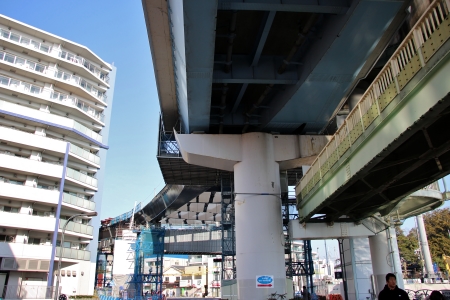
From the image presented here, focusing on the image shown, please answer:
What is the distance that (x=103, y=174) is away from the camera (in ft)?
144

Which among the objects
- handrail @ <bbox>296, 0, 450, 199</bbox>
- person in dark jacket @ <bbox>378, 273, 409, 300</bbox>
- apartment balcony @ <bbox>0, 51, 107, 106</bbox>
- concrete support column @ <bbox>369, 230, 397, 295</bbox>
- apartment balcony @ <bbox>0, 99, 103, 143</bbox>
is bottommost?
person in dark jacket @ <bbox>378, 273, 409, 300</bbox>

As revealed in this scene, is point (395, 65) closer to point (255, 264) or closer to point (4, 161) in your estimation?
point (255, 264)

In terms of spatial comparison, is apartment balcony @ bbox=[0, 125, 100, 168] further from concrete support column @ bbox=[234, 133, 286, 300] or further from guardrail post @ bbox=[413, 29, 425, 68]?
guardrail post @ bbox=[413, 29, 425, 68]

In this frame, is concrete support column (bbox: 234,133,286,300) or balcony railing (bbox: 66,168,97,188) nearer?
concrete support column (bbox: 234,133,286,300)

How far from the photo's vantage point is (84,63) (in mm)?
43531

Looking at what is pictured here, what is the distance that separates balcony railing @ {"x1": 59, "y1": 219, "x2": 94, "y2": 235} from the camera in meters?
36.4

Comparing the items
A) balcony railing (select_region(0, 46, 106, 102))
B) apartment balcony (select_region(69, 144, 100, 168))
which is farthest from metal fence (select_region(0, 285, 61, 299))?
balcony railing (select_region(0, 46, 106, 102))

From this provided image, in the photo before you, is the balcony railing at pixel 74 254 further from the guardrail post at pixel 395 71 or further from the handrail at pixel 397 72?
the guardrail post at pixel 395 71

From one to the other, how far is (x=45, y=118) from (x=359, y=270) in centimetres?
3084

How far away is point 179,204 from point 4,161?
1707 cm

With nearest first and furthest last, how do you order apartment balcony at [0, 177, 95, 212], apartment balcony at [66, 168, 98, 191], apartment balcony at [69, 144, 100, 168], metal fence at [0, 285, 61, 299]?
metal fence at [0, 285, 61, 299], apartment balcony at [0, 177, 95, 212], apartment balcony at [66, 168, 98, 191], apartment balcony at [69, 144, 100, 168]

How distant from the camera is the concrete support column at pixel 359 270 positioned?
22.2 m

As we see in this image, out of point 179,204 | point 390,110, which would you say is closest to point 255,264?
point 390,110

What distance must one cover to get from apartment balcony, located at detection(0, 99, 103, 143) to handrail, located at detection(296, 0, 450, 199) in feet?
102
